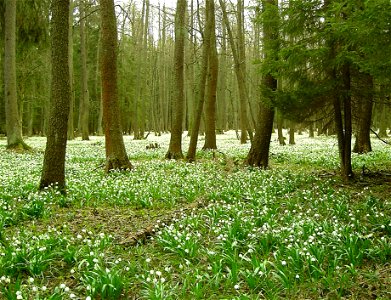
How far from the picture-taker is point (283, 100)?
927cm

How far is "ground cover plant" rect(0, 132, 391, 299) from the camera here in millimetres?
4141

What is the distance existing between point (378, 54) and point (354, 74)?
106 inches

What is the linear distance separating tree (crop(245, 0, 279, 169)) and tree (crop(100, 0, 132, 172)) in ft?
14.1

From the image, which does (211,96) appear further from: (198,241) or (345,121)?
(198,241)

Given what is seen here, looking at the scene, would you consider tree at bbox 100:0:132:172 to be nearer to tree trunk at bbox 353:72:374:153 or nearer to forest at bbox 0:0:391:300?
forest at bbox 0:0:391:300

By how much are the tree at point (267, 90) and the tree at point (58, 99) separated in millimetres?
4703

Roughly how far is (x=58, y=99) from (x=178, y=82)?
744cm

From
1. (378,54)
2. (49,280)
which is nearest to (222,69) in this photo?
(378,54)

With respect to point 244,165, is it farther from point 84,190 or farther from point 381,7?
point 381,7

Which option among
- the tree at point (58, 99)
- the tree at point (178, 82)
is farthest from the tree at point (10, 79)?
the tree at point (58, 99)

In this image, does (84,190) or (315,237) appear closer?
(315,237)

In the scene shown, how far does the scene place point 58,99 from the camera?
27.2ft

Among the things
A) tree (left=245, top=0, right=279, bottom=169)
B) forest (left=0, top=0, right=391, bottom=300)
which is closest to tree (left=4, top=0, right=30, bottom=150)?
forest (left=0, top=0, right=391, bottom=300)

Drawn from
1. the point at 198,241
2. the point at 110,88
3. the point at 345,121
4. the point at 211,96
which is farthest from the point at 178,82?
the point at 198,241
